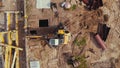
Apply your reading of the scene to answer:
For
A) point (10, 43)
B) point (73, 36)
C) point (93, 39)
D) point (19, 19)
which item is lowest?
point (10, 43)

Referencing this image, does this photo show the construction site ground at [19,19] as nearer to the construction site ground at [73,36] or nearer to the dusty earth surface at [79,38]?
the construction site ground at [73,36]

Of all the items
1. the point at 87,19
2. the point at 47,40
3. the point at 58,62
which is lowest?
the point at 58,62

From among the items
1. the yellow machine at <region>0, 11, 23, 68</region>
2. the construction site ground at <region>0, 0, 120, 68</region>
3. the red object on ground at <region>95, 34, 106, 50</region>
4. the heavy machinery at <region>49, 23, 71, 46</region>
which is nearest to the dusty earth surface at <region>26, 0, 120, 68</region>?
the construction site ground at <region>0, 0, 120, 68</region>

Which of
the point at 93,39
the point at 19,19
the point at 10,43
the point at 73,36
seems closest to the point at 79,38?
the point at 73,36

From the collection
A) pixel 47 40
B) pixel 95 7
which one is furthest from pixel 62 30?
pixel 95 7

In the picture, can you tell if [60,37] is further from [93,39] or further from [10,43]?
[10,43]

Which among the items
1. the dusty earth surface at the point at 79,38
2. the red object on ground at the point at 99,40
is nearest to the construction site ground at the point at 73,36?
the dusty earth surface at the point at 79,38

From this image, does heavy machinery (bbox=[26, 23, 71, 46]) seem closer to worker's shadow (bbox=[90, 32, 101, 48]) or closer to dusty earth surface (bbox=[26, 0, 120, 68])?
dusty earth surface (bbox=[26, 0, 120, 68])

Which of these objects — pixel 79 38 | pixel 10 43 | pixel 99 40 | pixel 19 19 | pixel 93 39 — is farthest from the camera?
pixel 93 39

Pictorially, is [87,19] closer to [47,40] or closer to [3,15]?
[47,40]
